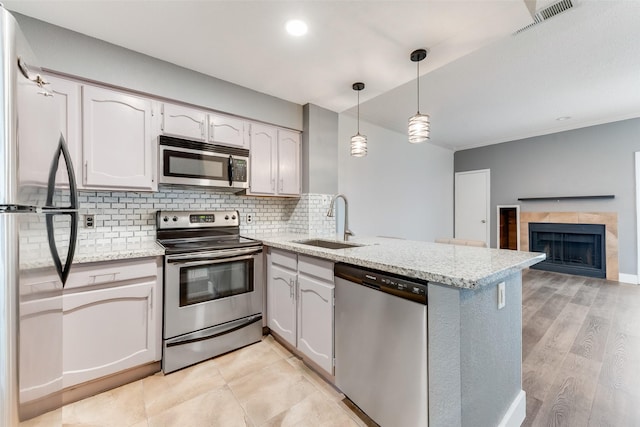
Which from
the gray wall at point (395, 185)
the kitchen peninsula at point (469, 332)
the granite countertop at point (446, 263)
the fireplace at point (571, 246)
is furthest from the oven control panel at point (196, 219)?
the fireplace at point (571, 246)

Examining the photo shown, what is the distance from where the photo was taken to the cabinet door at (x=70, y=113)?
70.2 inches

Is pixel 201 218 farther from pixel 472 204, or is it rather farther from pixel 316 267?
pixel 472 204

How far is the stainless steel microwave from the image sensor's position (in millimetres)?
2154

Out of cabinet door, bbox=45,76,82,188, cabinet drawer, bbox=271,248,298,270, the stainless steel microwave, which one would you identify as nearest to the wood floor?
cabinet drawer, bbox=271,248,298,270

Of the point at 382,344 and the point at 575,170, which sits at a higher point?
the point at 575,170

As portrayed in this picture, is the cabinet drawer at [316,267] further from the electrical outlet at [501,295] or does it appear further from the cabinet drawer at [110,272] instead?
the cabinet drawer at [110,272]

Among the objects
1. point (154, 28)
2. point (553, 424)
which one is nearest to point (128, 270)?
point (154, 28)

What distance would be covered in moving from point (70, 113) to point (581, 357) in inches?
168

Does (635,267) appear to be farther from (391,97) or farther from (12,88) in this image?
(12,88)

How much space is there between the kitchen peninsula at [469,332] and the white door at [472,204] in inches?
191

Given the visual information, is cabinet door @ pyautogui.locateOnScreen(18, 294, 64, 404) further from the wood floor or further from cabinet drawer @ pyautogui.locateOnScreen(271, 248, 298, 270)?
the wood floor

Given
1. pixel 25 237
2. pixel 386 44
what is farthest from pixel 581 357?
pixel 25 237

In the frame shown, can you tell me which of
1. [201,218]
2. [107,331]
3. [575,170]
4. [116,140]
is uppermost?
[575,170]

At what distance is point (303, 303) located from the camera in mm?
1966
